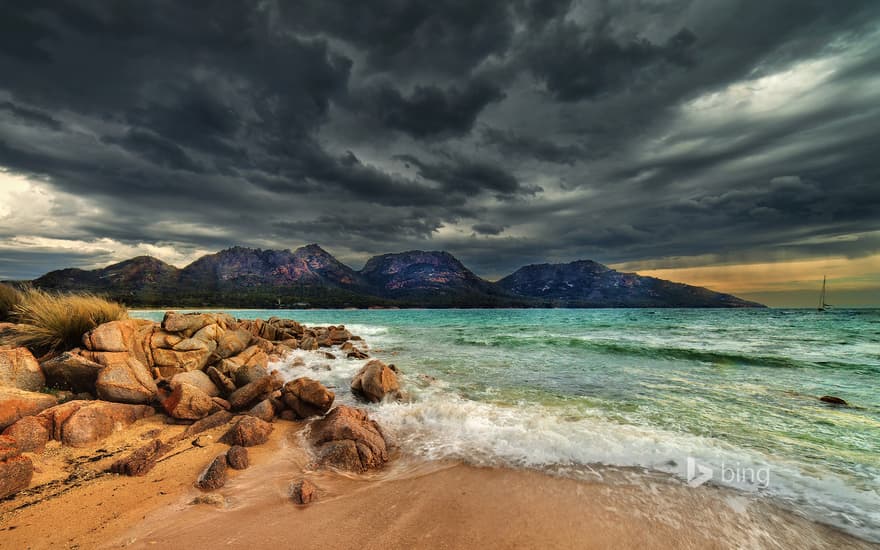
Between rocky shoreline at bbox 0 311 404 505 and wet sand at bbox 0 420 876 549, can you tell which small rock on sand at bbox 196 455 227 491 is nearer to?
rocky shoreline at bbox 0 311 404 505

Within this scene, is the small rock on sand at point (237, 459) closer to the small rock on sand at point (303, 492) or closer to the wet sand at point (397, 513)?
the wet sand at point (397, 513)

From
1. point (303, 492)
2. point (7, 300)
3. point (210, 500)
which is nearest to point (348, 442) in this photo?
point (303, 492)

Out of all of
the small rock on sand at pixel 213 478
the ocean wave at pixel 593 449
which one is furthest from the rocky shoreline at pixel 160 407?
the ocean wave at pixel 593 449

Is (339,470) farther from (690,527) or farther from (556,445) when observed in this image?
(690,527)

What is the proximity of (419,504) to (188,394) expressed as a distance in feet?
20.1

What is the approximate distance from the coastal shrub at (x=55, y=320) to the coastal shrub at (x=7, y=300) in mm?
1987

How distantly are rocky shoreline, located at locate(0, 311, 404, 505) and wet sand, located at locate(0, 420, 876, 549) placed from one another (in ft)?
1.02

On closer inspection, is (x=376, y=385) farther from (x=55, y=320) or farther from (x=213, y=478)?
(x=55, y=320)

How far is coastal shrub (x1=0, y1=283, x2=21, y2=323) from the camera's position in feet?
37.3

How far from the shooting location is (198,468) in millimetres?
5340

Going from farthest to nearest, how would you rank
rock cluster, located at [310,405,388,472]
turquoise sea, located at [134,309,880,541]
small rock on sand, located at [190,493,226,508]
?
rock cluster, located at [310,405,388,472] → turquoise sea, located at [134,309,880,541] → small rock on sand, located at [190,493,226,508]

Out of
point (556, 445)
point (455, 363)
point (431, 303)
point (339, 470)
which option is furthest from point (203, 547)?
point (431, 303)

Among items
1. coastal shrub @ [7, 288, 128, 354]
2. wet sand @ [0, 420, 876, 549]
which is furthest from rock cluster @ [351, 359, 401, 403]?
coastal shrub @ [7, 288, 128, 354]

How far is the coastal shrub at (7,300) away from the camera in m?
11.4
